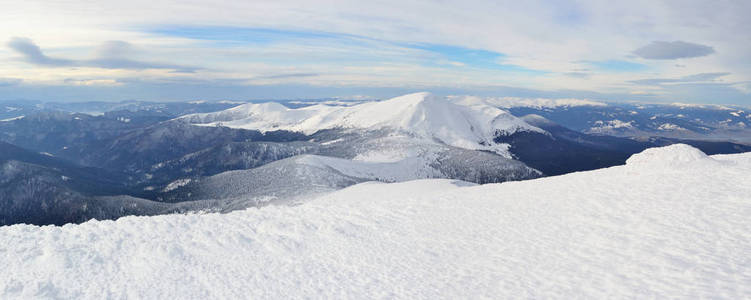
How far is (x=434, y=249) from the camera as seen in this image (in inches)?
832

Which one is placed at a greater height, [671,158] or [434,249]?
[671,158]

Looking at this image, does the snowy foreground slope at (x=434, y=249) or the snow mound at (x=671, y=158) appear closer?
the snowy foreground slope at (x=434, y=249)

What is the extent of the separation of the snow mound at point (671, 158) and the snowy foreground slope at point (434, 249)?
1.89m

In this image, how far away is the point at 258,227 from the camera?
1030 inches

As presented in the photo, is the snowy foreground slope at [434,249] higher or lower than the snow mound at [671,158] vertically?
lower

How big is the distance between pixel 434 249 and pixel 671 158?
93.4ft

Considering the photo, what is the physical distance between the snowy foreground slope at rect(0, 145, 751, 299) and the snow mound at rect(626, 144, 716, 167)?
6.20ft

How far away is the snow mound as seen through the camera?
3272 centimetres

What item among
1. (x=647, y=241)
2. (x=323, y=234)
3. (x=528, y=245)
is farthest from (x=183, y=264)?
(x=647, y=241)

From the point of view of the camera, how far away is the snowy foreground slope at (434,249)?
626 inches

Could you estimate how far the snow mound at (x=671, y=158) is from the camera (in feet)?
107

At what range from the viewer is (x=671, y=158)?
33.5 metres

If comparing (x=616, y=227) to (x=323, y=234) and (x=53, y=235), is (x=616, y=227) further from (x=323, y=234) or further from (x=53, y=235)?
(x=53, y=235)

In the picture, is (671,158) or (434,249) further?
(671,158)
